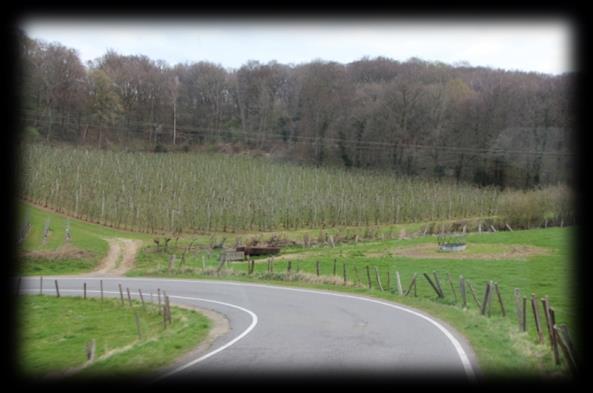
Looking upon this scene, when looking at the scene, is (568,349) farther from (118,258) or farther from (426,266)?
(118,258)

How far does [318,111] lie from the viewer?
82.7 m

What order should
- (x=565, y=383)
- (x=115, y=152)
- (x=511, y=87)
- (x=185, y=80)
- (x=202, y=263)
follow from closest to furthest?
(x=565, y=383)
(x=202, y=263)
(x=511, y=87)
(x=115, y=152)
(x=185, y=80)

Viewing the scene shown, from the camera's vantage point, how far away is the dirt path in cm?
3628

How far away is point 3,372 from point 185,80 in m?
84.4

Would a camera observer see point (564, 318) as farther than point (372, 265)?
No

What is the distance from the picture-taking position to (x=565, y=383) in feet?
27.7

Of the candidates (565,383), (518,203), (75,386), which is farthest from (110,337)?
(518,203)

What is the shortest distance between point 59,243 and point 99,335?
24836 millimetres

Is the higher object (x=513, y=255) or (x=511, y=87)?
(x=511, y=87)

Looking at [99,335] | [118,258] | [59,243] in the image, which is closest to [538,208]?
[118,258]

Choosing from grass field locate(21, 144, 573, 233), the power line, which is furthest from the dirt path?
the power line

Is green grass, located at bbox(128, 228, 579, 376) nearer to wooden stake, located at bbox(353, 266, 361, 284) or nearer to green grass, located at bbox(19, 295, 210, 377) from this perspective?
wooden stake, located at bbox(353, 266, 361, 284)

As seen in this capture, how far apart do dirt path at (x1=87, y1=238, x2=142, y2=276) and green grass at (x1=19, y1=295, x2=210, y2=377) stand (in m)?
10.9

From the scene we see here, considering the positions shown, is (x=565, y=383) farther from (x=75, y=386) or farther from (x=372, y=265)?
(x=372, y=265)
